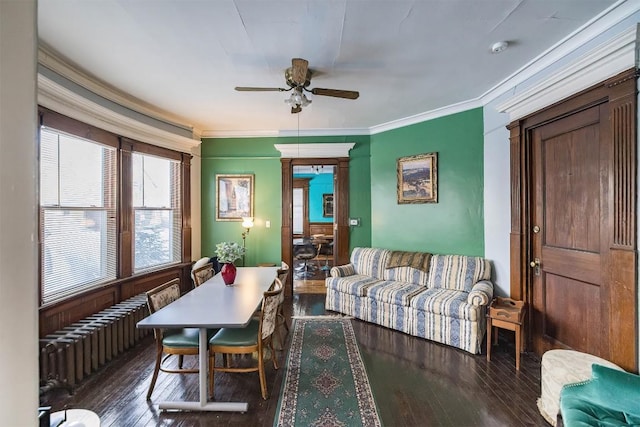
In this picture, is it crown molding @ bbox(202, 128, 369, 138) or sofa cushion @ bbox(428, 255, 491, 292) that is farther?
crown molding @ bbox(202, 128, 369, 138)

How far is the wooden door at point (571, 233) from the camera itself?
2.27 metres

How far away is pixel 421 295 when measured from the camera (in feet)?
11.2

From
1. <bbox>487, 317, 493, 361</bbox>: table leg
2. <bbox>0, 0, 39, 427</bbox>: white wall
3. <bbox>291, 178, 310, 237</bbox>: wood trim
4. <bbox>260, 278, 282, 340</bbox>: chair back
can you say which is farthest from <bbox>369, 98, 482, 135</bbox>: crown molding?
<bbox>291, 178, 310, 237</bbox>: wood trim

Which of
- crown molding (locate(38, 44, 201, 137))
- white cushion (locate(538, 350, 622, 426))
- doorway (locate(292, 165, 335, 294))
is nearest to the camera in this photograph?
white cushion (locate(538, 350, 622, 426))

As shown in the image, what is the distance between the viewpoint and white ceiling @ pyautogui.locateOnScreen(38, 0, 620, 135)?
201cm

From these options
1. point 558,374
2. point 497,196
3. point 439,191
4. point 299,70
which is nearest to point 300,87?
point 299,70

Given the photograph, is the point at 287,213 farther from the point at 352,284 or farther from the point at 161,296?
the point at 161,296

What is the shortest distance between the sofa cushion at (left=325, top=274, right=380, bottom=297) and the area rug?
22.7 inches

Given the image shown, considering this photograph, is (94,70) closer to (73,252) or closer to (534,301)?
(73,252)

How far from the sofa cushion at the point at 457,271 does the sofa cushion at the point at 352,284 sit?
791 millimetres

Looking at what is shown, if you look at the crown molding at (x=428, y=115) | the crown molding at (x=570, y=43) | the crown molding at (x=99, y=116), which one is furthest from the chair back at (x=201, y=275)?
the crown molding at (x=570, y=43)

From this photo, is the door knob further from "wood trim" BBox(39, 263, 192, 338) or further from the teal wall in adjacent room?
the teal wall in adjacent room

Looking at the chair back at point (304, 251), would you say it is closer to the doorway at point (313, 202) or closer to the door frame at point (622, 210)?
the doorway at point (313, 202)

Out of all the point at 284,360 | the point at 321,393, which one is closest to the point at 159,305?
the point at 284,360
